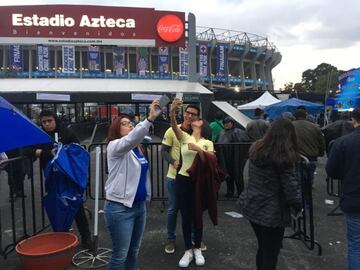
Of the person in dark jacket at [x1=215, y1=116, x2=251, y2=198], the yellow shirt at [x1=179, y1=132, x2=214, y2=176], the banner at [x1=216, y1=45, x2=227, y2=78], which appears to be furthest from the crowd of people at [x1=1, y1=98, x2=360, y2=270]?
the banner at [x1=216, y1=45, x2=227, y2=78]

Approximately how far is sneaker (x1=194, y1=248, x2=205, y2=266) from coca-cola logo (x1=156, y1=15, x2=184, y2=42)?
1492 cm

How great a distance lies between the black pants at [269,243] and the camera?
3541 millimetres

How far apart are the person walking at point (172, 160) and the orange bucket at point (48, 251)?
3.93 feet

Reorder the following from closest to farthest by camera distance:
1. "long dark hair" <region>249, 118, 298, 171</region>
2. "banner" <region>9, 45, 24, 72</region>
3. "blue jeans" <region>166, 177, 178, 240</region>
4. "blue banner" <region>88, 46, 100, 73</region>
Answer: "long dark hair" <region>249, 118, 298, 171</region> → "blue jeans" <region>166, 177, 178, 240</region> → "banner" <region>9, 45, 24, 72</region> → "blue banner" <region>88, 46, 100, 73</region>

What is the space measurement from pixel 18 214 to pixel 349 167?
5534 millimetres

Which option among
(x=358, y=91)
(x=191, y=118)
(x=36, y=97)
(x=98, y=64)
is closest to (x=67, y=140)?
(x=191, y=118)

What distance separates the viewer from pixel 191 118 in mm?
4734

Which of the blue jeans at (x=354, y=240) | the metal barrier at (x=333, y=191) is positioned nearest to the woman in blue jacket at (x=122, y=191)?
the blue jeans at (x=354, y=240)

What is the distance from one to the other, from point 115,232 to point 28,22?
17.3m

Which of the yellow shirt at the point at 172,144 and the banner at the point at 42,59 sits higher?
the banner at the point at 42,59

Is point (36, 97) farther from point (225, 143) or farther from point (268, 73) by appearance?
point (268, 73)

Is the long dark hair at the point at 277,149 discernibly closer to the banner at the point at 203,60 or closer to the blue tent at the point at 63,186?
the blue tent at the point at 63,186

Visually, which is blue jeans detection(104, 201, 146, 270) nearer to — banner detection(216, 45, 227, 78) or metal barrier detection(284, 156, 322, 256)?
metal barrier detection(284, 156, 322, 256)

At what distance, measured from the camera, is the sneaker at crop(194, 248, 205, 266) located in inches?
181
